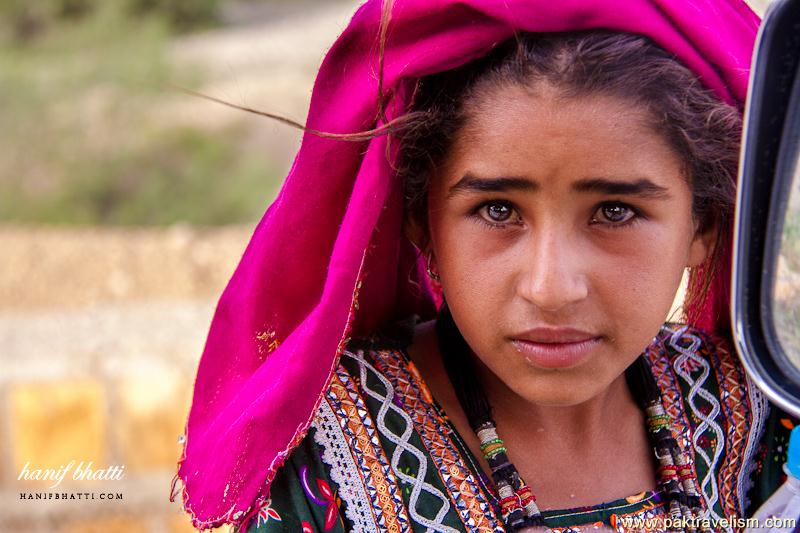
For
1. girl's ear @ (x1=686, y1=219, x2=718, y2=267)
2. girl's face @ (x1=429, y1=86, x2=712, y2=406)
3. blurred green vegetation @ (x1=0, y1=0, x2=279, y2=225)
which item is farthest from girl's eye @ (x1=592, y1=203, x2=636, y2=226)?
blurred green vegetation @ (x1=0, y1=0, x2=279, y2=225)

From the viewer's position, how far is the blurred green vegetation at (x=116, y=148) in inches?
323

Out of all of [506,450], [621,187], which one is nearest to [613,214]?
[621,187]

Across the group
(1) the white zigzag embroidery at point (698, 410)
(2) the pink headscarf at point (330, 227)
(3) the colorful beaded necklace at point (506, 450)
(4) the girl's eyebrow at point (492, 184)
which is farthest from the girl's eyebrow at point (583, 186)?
(1) the white zigzag embroidery at point (698, 410)

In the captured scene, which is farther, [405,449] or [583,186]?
[405,449]

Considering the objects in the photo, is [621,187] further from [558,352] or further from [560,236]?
[558,352]

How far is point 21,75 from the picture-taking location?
366 inches

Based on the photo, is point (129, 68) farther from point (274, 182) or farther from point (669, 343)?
point (669, 343)

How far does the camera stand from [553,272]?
4.75ft

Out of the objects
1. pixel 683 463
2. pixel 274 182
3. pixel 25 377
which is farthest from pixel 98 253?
pixel 683 463

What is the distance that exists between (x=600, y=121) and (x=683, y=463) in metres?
0.67

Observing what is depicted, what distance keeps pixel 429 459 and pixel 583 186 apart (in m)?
0.52

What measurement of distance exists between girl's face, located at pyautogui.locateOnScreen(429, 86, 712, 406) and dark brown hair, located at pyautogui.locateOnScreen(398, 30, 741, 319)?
0.08 ft

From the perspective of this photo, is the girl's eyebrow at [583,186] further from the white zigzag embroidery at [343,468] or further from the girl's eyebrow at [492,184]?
the white zigzag embroidery at [343,468]

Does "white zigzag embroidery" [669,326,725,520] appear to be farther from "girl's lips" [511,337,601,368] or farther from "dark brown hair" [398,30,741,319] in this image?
"girl's lips" [511,337,601,368]
